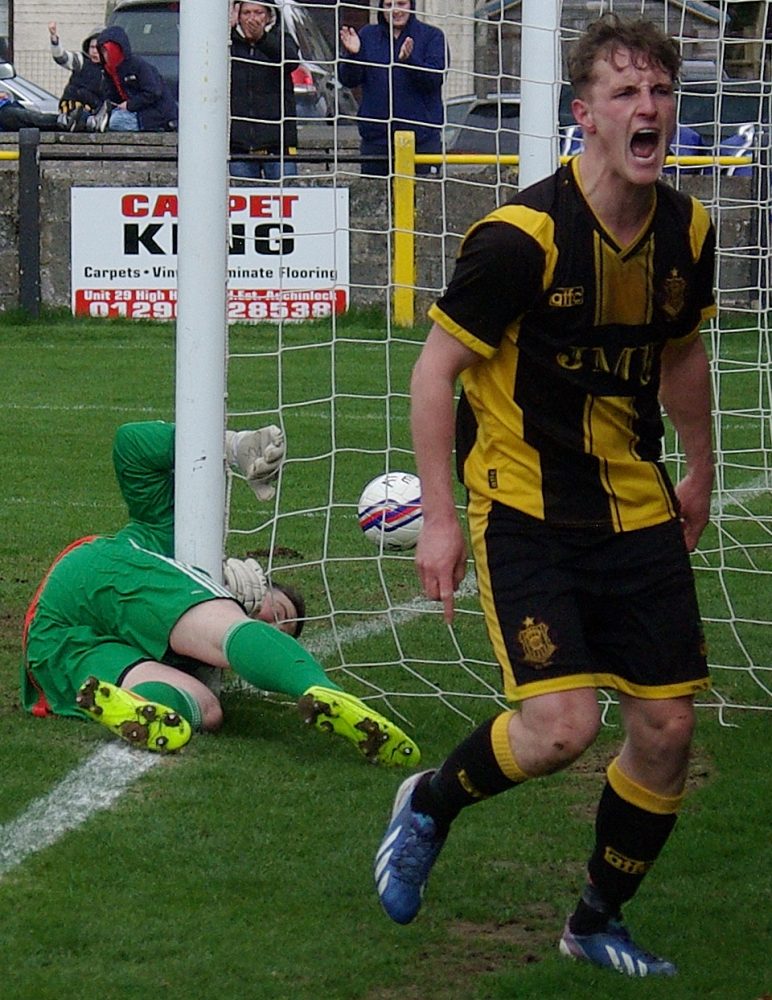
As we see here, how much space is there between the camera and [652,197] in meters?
3.70

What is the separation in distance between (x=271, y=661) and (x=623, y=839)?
1.64 metres

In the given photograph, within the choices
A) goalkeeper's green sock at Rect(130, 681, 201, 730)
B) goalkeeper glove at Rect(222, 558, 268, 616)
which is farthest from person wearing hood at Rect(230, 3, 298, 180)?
goalkeeper's green sock at Rect(130, 681, 201, 730)

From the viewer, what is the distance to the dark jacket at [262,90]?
6.59 meters

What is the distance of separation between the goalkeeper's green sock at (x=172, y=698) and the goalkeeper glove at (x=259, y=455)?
741mm

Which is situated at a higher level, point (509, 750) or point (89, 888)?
point (509, 750)

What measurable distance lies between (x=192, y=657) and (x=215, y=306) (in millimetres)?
1058

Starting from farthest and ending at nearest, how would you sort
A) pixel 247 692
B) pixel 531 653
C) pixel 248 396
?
pixel 248 396 → pixel 247 692 → pixel 531 653

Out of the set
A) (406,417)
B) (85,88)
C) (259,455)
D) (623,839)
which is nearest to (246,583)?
(259,455)

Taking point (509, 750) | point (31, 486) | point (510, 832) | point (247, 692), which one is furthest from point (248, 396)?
point (509, 750)

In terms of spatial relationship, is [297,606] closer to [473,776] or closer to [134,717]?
[134,717]

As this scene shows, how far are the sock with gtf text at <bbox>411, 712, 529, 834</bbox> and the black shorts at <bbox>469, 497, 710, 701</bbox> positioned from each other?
13 centimetres

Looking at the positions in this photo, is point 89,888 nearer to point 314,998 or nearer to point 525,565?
point 314,998

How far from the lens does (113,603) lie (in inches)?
216

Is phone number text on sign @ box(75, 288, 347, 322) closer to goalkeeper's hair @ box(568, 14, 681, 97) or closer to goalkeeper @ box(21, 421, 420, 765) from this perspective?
goalkeeper @ box(21, 421, 420, 765)
